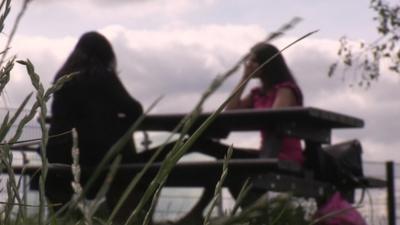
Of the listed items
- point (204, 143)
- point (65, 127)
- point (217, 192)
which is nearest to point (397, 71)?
point (204, 143)

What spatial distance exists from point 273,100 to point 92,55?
4.26 feet

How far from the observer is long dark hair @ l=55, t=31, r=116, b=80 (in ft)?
22.5

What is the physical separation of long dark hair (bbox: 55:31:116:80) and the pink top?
110 centimetres

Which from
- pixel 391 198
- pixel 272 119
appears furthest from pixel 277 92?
pixel 391 198

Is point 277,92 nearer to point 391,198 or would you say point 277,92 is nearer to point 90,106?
point 90,106

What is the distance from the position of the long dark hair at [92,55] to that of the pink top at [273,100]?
1104 mm

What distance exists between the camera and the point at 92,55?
6969mm

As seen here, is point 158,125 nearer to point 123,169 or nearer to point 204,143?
point 204,143

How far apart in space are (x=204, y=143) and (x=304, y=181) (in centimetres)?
78

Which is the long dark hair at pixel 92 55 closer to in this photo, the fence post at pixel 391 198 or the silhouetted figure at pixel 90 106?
the silhouetted figure at pixel 90 106

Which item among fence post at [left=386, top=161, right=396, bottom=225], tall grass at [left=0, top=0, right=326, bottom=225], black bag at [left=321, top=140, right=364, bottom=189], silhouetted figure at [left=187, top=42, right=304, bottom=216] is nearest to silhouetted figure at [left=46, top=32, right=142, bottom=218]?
silhouetted figure at [left=187, top=42, right=304, bottom=216]

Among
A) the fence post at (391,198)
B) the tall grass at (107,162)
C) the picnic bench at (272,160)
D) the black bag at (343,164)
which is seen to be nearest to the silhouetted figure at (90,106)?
the picnic bench at (272,160)

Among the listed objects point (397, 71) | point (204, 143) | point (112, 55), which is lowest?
point (397, 71)

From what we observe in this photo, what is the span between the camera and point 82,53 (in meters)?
6.96
